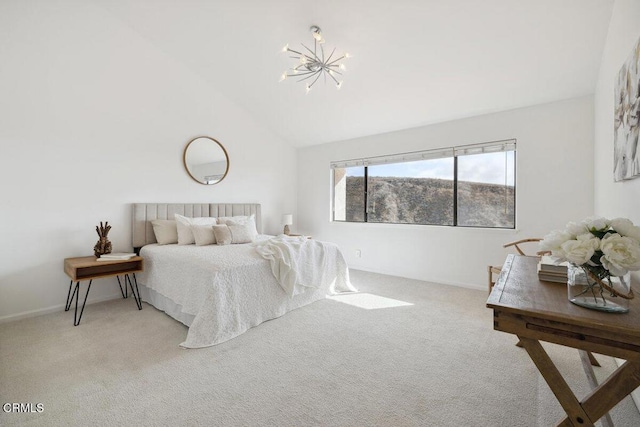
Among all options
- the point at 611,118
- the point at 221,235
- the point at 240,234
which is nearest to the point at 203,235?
the point at 221,235

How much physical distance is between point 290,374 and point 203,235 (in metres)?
2.22

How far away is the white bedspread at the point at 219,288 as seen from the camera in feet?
7.82

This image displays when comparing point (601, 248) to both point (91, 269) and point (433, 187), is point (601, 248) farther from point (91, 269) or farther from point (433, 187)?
point (91, 269)

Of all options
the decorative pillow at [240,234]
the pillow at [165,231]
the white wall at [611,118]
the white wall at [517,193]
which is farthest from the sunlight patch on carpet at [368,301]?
the pillow at [165,231]

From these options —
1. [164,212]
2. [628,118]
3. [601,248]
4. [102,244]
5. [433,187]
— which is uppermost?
[628,118]

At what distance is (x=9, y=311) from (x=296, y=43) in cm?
410

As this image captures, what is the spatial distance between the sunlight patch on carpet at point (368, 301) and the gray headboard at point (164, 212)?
2207 millimetres

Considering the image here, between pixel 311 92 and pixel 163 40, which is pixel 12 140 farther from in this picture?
pixel 311 92

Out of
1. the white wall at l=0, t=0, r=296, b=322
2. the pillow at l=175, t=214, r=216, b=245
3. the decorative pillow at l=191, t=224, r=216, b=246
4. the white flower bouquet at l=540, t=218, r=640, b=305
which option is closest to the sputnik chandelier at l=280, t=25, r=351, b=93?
the white wall at l=0, t=0, r=296, b=322

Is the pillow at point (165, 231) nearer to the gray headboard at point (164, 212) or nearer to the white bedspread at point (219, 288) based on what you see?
the gray headboard at point (164, 212)

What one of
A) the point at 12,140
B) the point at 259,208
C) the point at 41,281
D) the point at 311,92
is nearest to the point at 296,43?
the point at 311,92

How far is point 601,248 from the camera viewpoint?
41.4 inches

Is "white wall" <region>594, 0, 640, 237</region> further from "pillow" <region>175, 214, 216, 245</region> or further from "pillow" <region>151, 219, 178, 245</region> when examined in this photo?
"pillow" <region>151, 219, 178, 245</region>

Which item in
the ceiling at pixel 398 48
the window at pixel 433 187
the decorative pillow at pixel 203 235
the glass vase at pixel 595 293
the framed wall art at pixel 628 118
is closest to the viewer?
the glass vase at pixel 595 293
